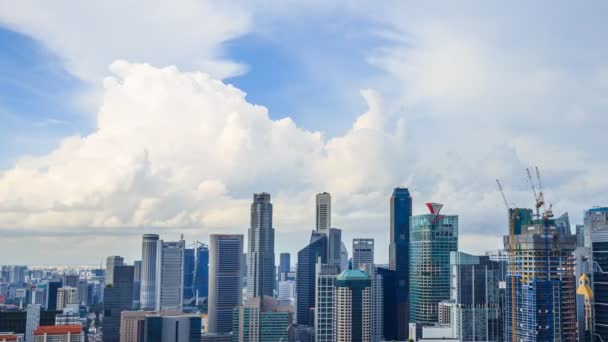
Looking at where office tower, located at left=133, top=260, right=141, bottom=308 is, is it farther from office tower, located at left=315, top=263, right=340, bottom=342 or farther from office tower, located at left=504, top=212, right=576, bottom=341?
office tower, located at left=504, top=212, right=576, bottom=341

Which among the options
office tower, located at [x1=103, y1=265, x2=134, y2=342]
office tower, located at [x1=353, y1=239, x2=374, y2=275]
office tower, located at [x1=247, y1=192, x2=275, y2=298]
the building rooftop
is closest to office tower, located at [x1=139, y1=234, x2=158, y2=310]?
office tower, located at [x1=103, y1=265, x2=134, y2=342]

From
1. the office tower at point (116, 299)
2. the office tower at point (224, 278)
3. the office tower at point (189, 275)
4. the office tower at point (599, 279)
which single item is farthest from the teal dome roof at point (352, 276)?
the office tower at point (189, 275)

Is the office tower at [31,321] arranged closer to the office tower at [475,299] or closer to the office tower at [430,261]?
the office tower at [430,261]

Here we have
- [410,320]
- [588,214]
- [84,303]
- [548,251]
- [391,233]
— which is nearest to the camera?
[548,251]

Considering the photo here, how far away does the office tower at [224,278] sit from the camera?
254ft

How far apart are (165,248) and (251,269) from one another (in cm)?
1257

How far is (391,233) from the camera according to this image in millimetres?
75438

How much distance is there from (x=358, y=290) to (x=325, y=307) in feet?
15.5

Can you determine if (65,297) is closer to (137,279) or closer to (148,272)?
(148,272)

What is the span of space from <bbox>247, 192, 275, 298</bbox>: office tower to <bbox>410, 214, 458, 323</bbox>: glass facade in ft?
90.1

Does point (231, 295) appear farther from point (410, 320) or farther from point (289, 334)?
point (410, 320)

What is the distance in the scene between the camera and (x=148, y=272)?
91062 millimetres

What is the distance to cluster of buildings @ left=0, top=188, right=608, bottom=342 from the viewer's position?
43750 mm

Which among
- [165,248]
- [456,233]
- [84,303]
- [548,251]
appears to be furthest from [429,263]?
[84,303]
